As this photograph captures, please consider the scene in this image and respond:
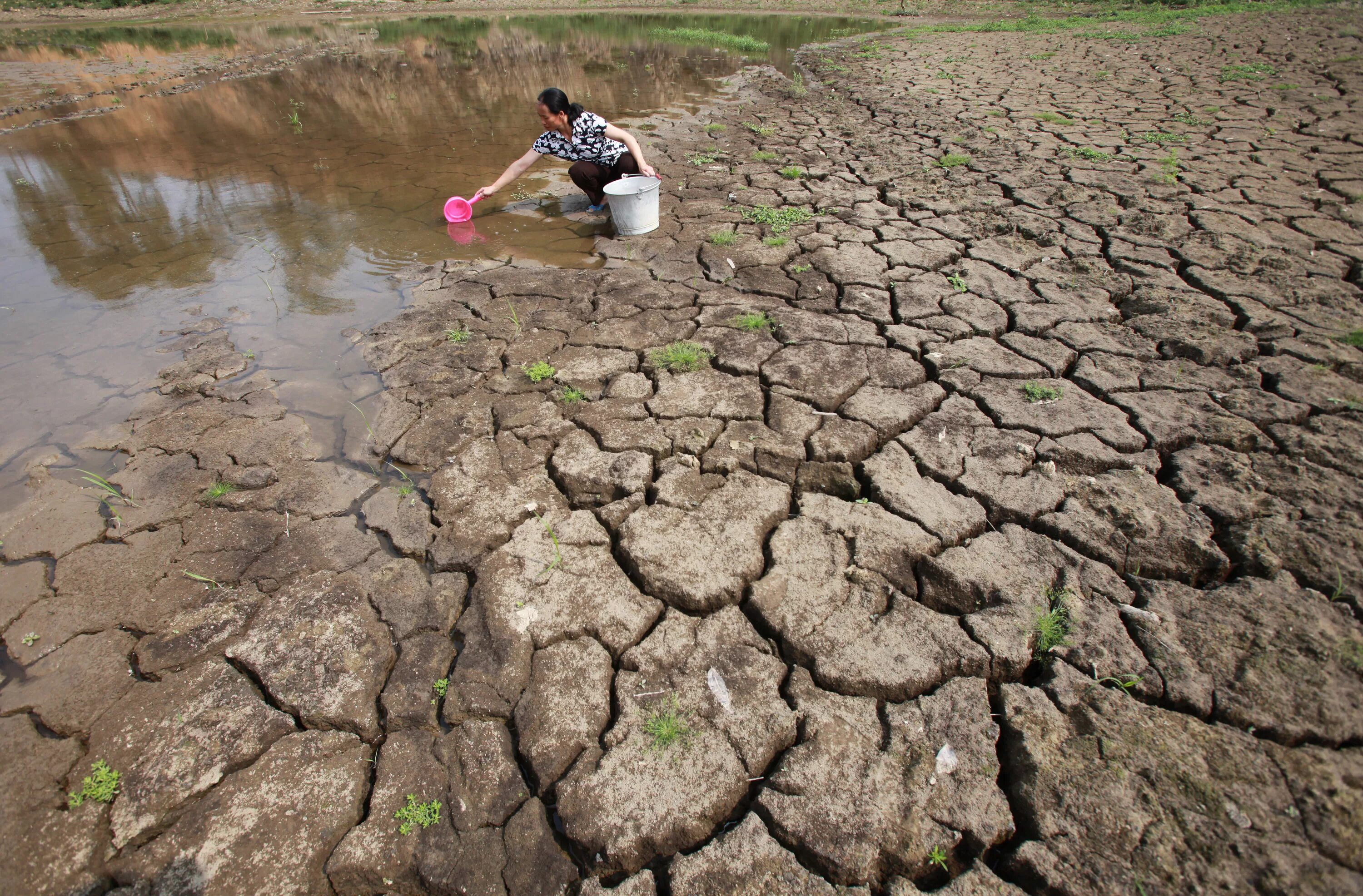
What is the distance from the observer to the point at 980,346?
3004 millimetres

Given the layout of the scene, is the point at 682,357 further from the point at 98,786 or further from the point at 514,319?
the point at 98,786

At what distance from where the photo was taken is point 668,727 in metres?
1.62

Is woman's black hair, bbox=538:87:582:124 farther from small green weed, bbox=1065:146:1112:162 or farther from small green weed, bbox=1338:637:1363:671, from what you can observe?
small green weed, bbox=1338:637:1363:671

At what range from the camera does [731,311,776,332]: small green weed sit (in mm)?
3223

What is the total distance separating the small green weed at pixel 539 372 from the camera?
9.81 feet

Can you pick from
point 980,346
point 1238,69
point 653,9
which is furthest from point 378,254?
point 653,9

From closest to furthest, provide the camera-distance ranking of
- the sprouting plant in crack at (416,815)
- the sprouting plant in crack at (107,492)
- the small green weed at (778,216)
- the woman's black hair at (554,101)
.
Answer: the sprouting plant in crack at (416,815)
the sprouting plant in crack at (107,492)
the woman's black hair at (554,101)
the small green weed at (778,216)

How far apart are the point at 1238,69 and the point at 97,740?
464 inches

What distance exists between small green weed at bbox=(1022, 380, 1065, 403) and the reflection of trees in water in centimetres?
394

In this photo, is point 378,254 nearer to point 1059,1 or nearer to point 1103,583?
point 1103,583

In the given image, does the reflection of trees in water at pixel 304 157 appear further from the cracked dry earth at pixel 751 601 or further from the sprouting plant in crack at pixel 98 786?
the sprouting plant in crack at pixel 98 786

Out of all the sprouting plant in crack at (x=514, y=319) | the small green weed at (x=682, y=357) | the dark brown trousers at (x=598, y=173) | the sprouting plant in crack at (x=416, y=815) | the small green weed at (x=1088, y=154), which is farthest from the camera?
the small green weed at (x=1088, y=154)

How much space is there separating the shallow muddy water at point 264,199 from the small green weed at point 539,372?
0.81m

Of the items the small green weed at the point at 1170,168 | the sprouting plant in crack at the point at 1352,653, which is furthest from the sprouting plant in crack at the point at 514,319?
the small green weed at the point at 1170,168
